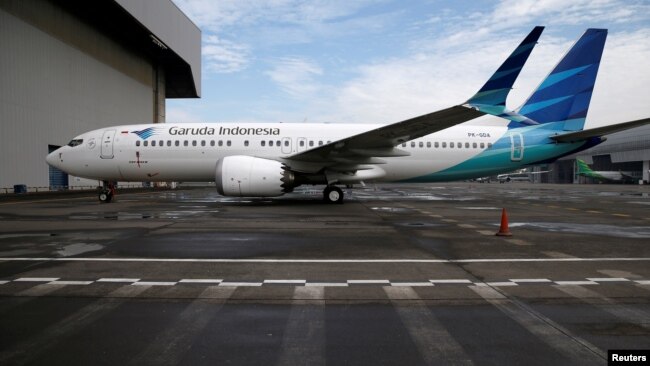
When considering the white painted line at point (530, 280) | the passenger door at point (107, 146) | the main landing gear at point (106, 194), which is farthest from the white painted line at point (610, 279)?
the main landing gear at point (106, 194)

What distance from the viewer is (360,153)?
54.9 ft

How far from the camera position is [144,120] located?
1791 inches

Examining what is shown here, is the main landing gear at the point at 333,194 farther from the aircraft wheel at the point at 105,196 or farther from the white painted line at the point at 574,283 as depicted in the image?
the white painted line at the point at 574,283

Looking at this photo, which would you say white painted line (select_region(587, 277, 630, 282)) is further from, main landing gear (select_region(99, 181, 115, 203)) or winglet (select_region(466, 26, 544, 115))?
main landing gear (select_region(99, 181, 115, 203))

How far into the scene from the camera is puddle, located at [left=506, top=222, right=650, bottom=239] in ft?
31.7

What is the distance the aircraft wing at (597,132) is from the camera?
51.4ft

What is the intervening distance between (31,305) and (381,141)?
1312 centimetres

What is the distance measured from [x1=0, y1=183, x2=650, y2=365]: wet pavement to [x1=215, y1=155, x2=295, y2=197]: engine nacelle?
21.9ft

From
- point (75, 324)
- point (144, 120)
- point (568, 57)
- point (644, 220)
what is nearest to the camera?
point (75, 324)

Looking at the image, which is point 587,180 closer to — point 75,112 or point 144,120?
point 144,120

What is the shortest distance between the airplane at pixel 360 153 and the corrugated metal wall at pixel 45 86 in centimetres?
1083

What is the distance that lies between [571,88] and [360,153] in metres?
11.1

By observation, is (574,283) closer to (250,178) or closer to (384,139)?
(384,139)

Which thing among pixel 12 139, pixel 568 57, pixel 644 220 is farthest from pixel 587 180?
pixel 12 139
